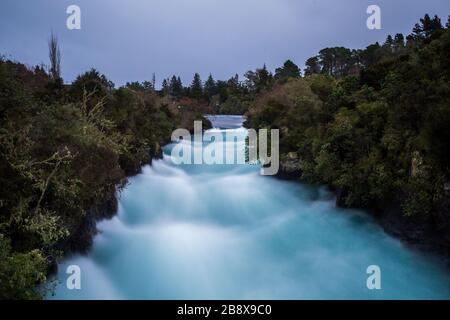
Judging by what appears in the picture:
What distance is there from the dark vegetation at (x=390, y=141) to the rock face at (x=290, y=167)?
2.1 inches

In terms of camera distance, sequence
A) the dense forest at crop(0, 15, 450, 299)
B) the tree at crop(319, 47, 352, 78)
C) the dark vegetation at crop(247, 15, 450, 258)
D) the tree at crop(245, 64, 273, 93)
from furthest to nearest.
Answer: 1. the tree at crop(245, 64, 273, 93)
2. the tree at crop(319, 47, 352, 78)
3. the dark vegetation at crop(247, 15, 450, 258)
4. the dense forest at crop(0, 15, 450, 299)

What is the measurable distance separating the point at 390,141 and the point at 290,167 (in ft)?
24.4

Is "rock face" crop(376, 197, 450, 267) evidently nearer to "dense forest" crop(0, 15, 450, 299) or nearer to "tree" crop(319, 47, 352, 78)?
"dense forest" crop(0, 15, 450, 299)

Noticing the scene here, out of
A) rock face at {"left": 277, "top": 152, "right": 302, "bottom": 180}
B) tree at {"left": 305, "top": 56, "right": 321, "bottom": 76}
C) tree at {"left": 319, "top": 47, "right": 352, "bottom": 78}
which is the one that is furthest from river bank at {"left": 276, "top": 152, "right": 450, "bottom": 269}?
tree at {"left": 305, "top": 56, "right": 321, "bottom": 76}

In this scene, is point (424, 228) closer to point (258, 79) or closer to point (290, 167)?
point (290, 167)

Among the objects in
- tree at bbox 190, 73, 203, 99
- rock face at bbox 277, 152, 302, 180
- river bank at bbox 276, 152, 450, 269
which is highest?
tree at bbox 190, 73, 203, 99

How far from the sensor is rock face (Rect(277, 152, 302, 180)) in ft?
65.1

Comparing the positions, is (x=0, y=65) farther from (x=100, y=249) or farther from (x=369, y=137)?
(x=369, y=137)

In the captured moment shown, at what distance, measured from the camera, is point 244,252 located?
12.7 meters

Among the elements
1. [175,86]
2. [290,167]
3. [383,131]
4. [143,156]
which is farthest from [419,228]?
[175,86]

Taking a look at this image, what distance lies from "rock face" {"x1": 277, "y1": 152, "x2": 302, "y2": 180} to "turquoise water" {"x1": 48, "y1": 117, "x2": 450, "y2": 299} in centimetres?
130

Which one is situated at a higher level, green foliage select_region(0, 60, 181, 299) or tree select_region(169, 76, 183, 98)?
tree select_region(169, 76, 183, 98)

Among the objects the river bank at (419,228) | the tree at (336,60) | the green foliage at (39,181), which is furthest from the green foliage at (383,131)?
the tree at (336,60)
